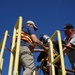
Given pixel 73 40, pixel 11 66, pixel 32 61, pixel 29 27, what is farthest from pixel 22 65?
pixel 73 40

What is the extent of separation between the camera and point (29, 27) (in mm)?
5305

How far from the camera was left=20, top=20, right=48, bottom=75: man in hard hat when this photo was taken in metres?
4.60

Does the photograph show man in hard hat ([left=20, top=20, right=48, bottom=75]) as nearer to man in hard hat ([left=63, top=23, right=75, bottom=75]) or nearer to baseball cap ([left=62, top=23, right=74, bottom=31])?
man in hard hat ([left=63, top=23, right=75, bottom=75])

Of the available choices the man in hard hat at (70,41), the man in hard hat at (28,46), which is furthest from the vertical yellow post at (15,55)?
the man in hard hat at (70,41)

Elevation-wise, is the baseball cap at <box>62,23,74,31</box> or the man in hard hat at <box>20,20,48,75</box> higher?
the baseball cap at <box>62,23,74,31</box>

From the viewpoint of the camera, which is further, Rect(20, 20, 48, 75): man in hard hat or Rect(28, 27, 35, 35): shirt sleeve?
Rect(28, 27, 35, 35): shirt sleeve

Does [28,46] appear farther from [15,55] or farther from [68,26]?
[68,26]

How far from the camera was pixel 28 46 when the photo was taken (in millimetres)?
4953

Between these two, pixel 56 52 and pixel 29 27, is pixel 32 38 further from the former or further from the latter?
pixel 56 52

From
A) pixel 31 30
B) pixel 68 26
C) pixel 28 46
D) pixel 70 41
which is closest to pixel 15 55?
pixel 28 46

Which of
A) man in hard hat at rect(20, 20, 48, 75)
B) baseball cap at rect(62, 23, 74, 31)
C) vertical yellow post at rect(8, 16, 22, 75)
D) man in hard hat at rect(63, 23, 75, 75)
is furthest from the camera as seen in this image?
baseball cap at rect(62, 23, 74, 31)

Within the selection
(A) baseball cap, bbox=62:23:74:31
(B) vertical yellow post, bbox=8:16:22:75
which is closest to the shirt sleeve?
(B) vertical yellow post, bbox=8:16:22:75

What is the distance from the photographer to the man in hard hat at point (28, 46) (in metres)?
4.60

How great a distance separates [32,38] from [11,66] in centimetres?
111
